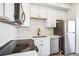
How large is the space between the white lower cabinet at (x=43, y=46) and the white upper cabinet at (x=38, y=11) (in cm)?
71

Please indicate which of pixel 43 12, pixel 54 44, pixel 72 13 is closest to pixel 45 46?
pixel 54 44

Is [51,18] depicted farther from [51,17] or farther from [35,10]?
[35,10]

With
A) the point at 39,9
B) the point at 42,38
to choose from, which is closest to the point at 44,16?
the point at 39,9

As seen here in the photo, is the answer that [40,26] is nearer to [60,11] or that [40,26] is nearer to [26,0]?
[60,11]

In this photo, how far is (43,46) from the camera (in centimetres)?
291

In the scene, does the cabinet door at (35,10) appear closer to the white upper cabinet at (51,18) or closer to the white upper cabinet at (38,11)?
the white upper cabinet at (38,11)

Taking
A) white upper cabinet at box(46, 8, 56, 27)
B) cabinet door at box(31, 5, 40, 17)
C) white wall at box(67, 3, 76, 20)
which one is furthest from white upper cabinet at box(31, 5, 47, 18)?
white wall at box(67, 3, 76, 20)

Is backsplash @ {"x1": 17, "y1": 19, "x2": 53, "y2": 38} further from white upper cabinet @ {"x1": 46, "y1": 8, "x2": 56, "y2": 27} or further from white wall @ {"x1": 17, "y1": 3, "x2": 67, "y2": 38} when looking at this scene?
white upper cabinet @ {"x1": 46, "y1": 8, "x2": 56, "y2": 27}

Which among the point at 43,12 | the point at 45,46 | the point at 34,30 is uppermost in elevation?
the point at 43,12

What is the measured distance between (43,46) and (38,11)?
1006mm

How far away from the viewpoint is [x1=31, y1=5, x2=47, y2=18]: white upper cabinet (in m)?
2.99

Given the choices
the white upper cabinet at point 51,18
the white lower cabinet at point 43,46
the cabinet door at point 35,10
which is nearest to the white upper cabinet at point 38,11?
the cabinet door at point 35,10

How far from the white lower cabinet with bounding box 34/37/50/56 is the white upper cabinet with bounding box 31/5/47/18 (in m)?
0.71

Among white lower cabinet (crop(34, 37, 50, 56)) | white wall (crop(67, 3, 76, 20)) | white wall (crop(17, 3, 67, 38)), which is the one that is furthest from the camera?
white wall (crop(67, 3, 76, 20))
